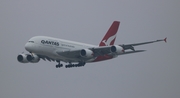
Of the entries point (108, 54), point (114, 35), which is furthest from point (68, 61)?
point (114, 35)

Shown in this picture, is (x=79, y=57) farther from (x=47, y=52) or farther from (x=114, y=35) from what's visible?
(x=114, y=35)

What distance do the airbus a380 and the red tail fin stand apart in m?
3.19

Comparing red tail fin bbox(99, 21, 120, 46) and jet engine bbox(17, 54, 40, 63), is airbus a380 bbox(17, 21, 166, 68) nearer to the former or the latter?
jet engine bbox(17, 54, 40, 63)

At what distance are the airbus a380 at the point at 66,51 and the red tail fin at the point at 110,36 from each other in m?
3.19

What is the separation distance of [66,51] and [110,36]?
1110 centimetres

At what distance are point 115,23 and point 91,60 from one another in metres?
8.98

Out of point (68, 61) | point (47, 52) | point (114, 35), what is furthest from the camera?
point (114, 35)

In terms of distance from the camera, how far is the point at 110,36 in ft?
221

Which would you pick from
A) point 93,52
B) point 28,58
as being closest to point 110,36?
point 93,52

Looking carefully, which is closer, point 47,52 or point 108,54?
point 47,52

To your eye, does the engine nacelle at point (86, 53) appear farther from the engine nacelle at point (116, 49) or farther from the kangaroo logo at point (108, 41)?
the kangaroo logo at point (108, 41)

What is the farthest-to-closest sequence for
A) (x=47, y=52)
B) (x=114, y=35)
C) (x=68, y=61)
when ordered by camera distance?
(x=114, y=35)
(x=68, y=61)
(x=47, y=52)

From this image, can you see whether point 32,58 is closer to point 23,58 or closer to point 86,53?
point 23,58

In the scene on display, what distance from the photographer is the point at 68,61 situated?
200ft
